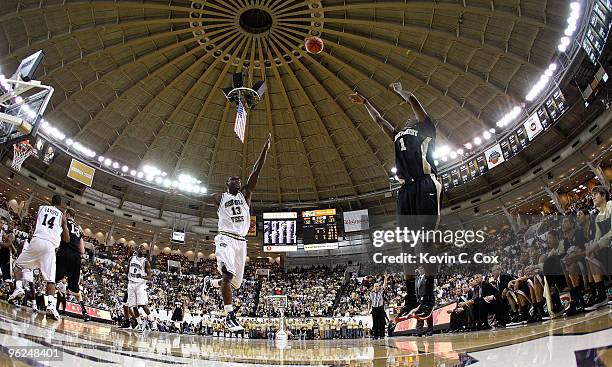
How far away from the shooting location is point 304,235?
3747 cm

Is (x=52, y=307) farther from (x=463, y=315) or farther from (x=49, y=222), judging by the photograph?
(x=463, y=315)

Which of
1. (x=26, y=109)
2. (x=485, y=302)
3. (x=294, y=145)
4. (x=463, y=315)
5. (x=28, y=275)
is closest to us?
(x=485, y=302)

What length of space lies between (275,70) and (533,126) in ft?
53.1

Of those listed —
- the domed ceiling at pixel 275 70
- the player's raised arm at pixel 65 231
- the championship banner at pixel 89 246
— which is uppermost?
the domed ceiling at pixel 275 70

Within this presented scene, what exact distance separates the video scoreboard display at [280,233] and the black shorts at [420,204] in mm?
32028

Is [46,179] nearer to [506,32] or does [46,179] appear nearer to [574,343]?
[506,32]

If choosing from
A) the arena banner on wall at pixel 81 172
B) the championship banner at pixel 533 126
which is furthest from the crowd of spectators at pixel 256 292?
the championship banner at pixel 533 126

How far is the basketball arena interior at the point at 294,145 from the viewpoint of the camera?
16969 millimetres

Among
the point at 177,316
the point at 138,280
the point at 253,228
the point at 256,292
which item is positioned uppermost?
the point at 253,228

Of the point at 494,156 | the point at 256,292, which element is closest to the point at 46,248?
the point at 494,156

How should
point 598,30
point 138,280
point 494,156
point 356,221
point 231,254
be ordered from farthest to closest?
point 356,221 → point 494,156 → point 598,30 → point 138,280 → point 231,254

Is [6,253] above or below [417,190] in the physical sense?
above

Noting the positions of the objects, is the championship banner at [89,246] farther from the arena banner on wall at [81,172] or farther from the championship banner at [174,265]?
the championship banner at [174,265]

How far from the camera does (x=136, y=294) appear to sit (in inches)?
522
